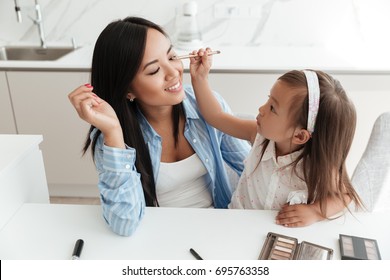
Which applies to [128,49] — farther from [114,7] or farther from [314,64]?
[114,7]

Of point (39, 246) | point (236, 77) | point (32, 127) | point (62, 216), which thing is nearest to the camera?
point (39, 246)

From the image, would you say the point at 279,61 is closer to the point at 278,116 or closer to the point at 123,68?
the point at 278,116

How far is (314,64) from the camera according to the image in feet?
7.07

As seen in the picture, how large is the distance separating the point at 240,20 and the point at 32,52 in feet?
4.66

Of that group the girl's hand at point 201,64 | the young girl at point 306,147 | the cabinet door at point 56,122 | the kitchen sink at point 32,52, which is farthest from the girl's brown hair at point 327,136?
the kitchen sink at point 32,52

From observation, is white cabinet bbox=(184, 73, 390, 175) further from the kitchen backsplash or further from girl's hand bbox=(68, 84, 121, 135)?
girl's hand bbox=(68, 84, 121, 135)

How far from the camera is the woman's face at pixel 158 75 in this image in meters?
1.16

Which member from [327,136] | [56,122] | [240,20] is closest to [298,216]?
[327,136]

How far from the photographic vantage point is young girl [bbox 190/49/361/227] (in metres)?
1.04

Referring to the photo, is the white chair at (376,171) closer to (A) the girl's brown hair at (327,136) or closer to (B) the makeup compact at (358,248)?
(A) the girl's brown hair at (327,136)

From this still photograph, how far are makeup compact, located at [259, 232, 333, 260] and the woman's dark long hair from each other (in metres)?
0.51

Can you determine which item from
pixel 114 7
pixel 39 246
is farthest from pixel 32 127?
pixel 39 246

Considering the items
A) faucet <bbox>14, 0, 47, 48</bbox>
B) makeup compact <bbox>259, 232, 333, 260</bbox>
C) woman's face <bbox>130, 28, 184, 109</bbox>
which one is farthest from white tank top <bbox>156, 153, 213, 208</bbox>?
faucet <bbox>14, 0, 47, 48</bbox>
